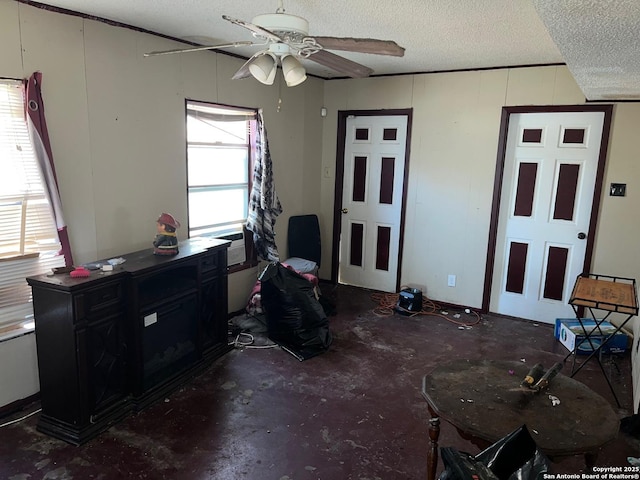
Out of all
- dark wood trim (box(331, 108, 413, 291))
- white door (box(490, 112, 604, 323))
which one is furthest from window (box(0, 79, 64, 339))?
white door (box(490, 112, 604, 323))

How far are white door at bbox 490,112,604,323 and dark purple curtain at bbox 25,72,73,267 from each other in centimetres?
381

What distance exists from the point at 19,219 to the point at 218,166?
1.75 metres

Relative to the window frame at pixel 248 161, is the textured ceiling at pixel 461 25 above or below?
above

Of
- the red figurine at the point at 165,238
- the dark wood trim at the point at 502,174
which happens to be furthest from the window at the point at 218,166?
the dark wood trim at the point at 502,174

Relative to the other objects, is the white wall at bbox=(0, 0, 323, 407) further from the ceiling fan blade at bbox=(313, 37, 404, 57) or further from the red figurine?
the ceiling fan blade at bbox=(313, 37, 404, 57)

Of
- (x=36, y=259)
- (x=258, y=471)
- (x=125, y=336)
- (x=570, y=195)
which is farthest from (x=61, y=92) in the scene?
(x=570, y=195)

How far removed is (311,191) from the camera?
5332mm

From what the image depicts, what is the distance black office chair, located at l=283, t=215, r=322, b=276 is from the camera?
5070 mm

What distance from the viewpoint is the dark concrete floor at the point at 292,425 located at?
93.2 inches

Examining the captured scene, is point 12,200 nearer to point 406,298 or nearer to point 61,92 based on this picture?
point 61,92

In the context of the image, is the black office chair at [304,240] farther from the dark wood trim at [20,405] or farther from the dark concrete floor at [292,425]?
the dark wood trim at [20,405]

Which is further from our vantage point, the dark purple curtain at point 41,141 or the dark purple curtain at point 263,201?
the dark purple curtain at point 263,201

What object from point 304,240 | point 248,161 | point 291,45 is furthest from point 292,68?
point 304,240

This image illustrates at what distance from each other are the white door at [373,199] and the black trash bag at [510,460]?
3.65 m
